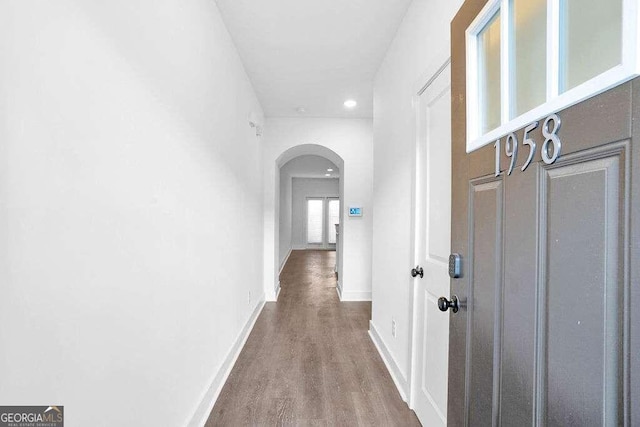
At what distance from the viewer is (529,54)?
79cm

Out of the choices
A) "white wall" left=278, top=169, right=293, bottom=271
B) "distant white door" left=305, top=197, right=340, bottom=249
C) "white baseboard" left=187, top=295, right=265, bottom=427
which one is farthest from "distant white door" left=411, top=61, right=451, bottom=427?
"distant white door" left=305, top=197, right=340, bottom=249

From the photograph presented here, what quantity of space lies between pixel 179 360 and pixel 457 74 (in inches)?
69.4

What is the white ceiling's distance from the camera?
209 cm

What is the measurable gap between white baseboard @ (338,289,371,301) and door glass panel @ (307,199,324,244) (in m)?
6.64

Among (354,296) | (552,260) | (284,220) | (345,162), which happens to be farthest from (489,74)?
(284,220)

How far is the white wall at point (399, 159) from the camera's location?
1.75 m

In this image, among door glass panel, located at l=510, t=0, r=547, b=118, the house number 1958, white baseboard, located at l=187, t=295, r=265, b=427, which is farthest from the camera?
white baseboard, located at l=187, t=295, r=265, b=427

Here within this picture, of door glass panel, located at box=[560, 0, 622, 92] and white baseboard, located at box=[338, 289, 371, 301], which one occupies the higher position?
door glass panel, located at box=[560, 0, 622, 92]

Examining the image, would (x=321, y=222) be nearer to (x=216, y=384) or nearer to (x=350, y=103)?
(x=350, y=103)

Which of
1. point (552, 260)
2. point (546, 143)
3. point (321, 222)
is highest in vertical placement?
point (546, 143)

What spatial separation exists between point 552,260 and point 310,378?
2.06 metres

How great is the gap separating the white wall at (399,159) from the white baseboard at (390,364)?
15 millimetres

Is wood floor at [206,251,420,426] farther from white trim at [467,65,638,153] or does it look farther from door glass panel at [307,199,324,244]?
door glass panel at [307,199,324,244]

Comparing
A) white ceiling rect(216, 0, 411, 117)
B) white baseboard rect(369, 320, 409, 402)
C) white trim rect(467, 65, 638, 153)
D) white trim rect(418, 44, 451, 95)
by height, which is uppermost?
white ceiling rect(216, 0, 411, 117)
